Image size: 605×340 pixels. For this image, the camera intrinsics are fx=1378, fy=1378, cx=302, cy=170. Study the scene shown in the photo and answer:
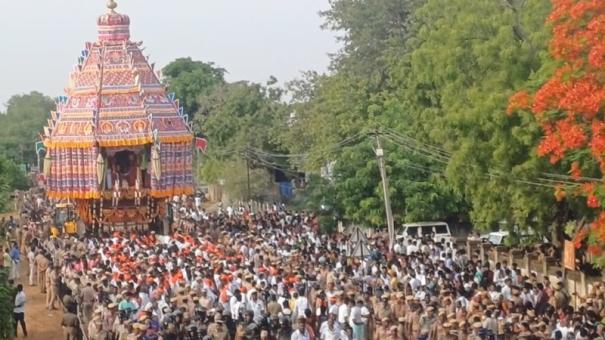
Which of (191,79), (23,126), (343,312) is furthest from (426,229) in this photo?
(23,126)

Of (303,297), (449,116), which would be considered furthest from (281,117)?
(303,297)

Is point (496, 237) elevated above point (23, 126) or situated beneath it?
situated beneath

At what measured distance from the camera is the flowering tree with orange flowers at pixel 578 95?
20062 millimetres

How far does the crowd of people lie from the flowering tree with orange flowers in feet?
5.92

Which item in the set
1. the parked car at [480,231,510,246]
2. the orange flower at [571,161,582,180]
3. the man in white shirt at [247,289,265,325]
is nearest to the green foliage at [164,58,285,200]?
the parked car at [480,231,510,246]

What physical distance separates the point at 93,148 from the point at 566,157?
17.2 m

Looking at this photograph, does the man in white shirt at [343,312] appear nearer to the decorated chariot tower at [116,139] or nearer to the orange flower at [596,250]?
the orange flower at [596,250]

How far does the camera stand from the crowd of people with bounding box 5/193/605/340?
19125 mm

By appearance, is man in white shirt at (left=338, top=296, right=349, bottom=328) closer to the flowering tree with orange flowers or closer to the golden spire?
the flowering tree with orange flowers

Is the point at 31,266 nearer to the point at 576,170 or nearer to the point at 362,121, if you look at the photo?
the point at 576,170

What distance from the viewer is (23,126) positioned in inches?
3511

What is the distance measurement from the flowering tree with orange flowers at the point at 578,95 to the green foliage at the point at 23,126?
→ 52677mm

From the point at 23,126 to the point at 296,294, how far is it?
6997 centimetres

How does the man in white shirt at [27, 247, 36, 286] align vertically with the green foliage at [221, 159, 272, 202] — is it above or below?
below
